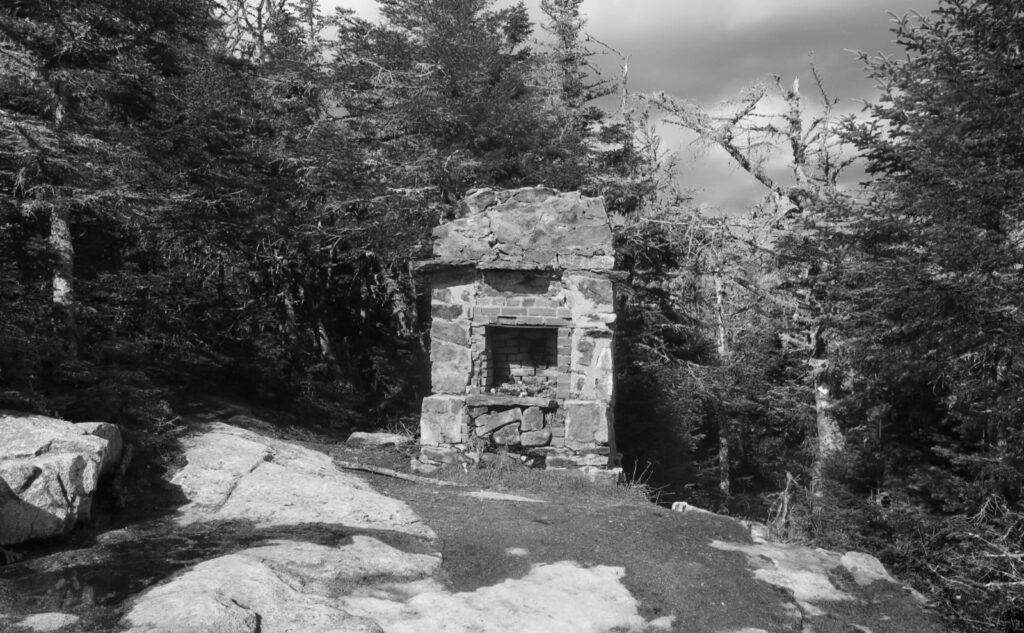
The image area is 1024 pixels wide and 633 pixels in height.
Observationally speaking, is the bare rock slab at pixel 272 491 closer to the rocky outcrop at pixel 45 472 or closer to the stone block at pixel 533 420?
the rocky outcrop at pixel 45 472

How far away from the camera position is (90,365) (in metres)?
8.44

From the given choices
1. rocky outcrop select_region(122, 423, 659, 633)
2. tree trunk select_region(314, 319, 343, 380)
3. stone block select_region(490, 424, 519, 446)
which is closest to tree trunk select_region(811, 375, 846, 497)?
stone block select_region(490, 424, 519, 446)

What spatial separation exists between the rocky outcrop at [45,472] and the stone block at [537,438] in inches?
184

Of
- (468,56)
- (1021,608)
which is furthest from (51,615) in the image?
(468,56)

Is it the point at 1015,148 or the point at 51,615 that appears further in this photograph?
the point at 1015,148

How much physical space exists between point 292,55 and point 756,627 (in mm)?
14853

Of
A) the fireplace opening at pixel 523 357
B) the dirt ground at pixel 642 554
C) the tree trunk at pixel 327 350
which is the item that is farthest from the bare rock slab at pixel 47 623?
the tree trunk at pixel 327 350

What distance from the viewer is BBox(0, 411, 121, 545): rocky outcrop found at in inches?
222

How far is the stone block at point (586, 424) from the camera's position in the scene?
9.48 m

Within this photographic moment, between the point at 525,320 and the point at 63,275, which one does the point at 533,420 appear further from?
the point at 63,275

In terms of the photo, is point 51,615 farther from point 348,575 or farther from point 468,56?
point 468,56

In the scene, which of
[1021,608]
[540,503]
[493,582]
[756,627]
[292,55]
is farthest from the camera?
[292,55]

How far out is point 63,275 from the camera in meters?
9.31

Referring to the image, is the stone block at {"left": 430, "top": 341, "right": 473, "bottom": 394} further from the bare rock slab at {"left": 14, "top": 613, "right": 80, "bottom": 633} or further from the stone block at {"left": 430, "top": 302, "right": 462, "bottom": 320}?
the bare rock slab at {"left": 14, "top": 613, "right": 80, "bottom": 633}
